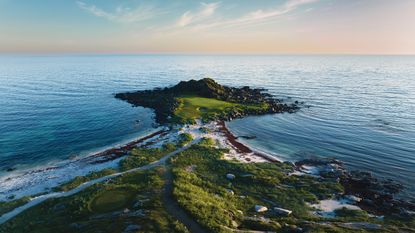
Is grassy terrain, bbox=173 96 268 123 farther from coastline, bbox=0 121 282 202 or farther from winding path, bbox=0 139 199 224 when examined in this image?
winding path, bbox=0 139 199 224

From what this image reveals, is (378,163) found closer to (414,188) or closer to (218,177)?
(414,188)

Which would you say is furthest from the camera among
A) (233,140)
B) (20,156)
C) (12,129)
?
(12,129)

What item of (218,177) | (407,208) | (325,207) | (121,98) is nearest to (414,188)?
(407,208)

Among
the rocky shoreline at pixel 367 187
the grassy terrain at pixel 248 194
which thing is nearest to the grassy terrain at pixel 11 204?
the grassy terrain at pixel 248 194

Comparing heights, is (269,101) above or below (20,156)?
above

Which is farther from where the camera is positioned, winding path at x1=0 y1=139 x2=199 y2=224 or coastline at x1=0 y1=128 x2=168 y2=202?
coastline at x1=0 y1=128 x2=168 y2=202

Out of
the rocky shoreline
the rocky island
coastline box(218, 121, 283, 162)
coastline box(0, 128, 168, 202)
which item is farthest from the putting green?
the rocky shoreline

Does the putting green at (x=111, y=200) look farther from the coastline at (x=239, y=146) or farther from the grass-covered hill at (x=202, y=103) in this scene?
the grass-covered hill at (x=202, y=103)
